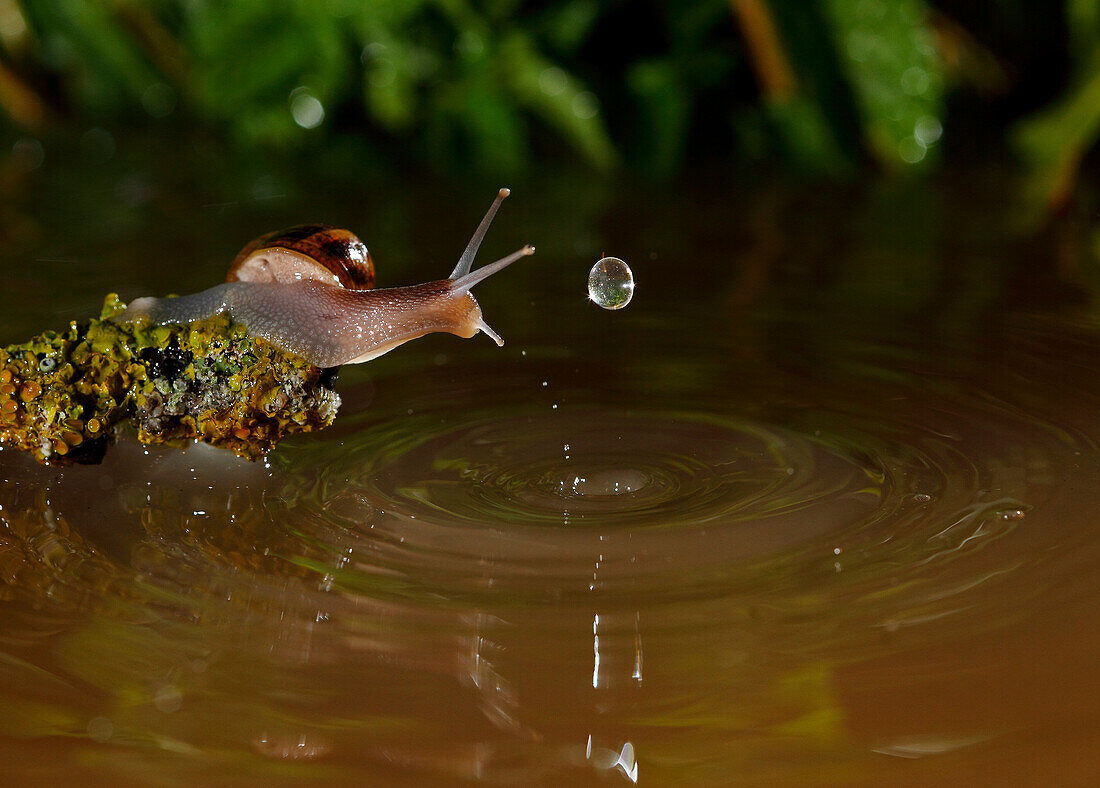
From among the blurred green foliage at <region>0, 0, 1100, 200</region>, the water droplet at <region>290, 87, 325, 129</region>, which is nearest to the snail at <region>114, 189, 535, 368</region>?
the blurred green foliage at <region>0, 0, 1100, 200</region>

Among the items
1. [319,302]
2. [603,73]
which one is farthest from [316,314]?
[603,73]

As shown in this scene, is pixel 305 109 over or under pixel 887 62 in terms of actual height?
under

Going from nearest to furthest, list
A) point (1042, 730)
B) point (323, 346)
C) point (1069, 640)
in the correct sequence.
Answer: point (1042, 730)
point (1069, 640)
point (323, 346)

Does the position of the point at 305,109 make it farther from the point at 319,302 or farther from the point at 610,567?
A: the point at 610,567

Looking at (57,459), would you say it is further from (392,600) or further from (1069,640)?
(1069,640)

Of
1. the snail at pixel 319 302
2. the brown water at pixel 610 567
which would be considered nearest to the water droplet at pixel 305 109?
the brown water at pixel 610 567

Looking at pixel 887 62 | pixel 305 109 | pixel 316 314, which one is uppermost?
pixel 887 62

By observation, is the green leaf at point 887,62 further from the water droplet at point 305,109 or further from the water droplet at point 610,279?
the water droplet at point 610,279

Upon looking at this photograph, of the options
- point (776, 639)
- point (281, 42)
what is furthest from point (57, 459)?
point (281, 42)
